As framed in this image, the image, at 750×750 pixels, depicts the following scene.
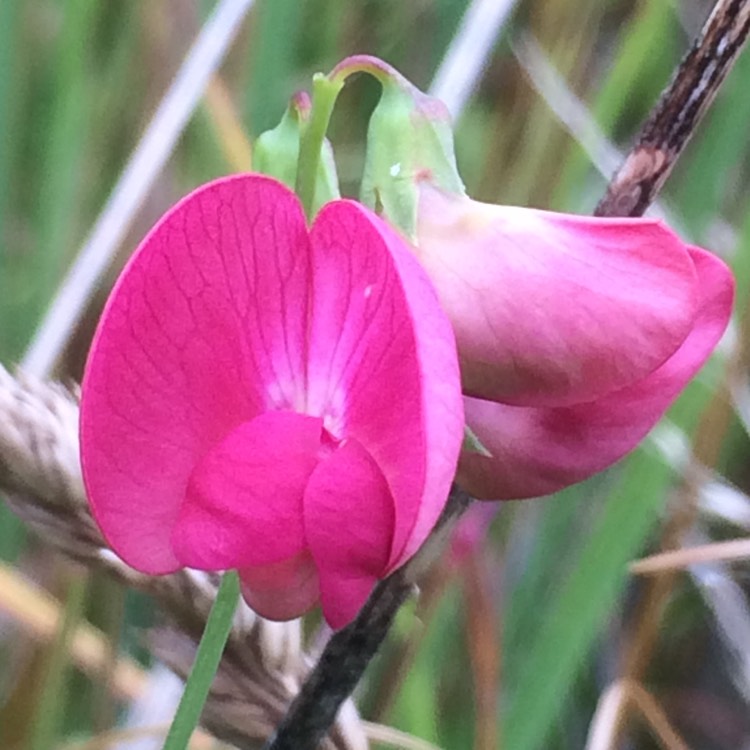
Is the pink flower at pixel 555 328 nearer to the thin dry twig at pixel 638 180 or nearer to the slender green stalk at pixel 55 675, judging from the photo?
the thin dry twig at pixel 638 180

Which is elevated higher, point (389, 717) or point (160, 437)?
point (160, 437)

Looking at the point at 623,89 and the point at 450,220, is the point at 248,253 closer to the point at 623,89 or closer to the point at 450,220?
the point at 450,220

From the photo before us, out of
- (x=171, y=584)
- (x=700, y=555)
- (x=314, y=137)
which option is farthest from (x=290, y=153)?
(x=700, y=555)

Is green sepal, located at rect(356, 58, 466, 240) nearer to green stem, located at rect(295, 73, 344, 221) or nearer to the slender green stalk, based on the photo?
green stem, located at rect(295, 73, 344, 221)

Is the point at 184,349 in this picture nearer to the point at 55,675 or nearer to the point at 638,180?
the point at 638,180

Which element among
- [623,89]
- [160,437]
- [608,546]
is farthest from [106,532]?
[623,89]

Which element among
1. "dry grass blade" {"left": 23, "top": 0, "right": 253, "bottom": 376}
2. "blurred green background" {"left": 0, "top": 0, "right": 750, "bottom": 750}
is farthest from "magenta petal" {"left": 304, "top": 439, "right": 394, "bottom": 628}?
"dry grass blade" {"left": 23, "top": 0, "right": 253, "bottom": 376}

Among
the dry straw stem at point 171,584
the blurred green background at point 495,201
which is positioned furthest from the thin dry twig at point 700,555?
the dry straw stem at point 171,584
